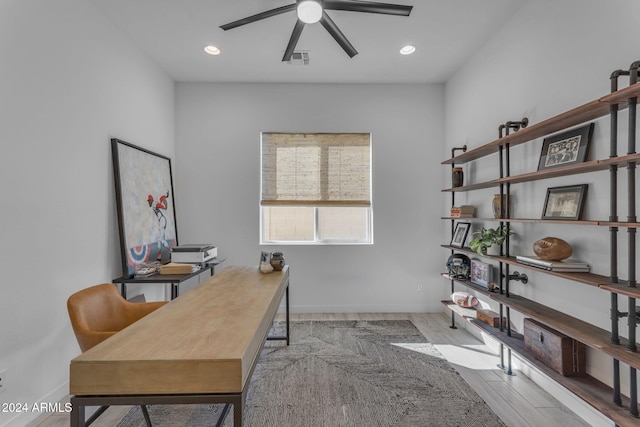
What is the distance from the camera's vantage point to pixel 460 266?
3016mm

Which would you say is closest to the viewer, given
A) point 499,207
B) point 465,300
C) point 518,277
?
point 518,277

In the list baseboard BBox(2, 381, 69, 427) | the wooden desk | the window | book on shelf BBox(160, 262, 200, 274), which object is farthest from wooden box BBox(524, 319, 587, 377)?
baseboard BBox(2, 381, 69, 427)

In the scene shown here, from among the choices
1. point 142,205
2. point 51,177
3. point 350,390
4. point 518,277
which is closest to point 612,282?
point 518,277

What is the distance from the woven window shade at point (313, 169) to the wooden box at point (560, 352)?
2256 millimetres

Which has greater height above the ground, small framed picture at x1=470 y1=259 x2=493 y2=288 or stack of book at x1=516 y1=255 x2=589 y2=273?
stack of book at x1=516 y1=255 x2=589 y2=273

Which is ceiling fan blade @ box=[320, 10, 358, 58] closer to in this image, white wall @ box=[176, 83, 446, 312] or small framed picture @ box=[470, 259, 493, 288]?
white wall @ box=[176, 83, 446, 312]

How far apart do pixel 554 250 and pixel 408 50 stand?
2.31 m

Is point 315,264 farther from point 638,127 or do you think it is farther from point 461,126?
point 638,127

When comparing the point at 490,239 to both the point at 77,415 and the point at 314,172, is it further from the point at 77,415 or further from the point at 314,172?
the point at 77,415

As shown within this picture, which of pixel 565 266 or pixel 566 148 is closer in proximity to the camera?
pixel 565 266

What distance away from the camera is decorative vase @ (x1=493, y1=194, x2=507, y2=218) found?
8.03 feet

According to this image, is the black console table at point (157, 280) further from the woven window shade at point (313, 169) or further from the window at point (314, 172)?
the woven window shade at point (313, 169)

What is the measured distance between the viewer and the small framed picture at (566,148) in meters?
1.79

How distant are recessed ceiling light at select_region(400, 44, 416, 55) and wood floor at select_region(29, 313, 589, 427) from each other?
2974 millimetres
